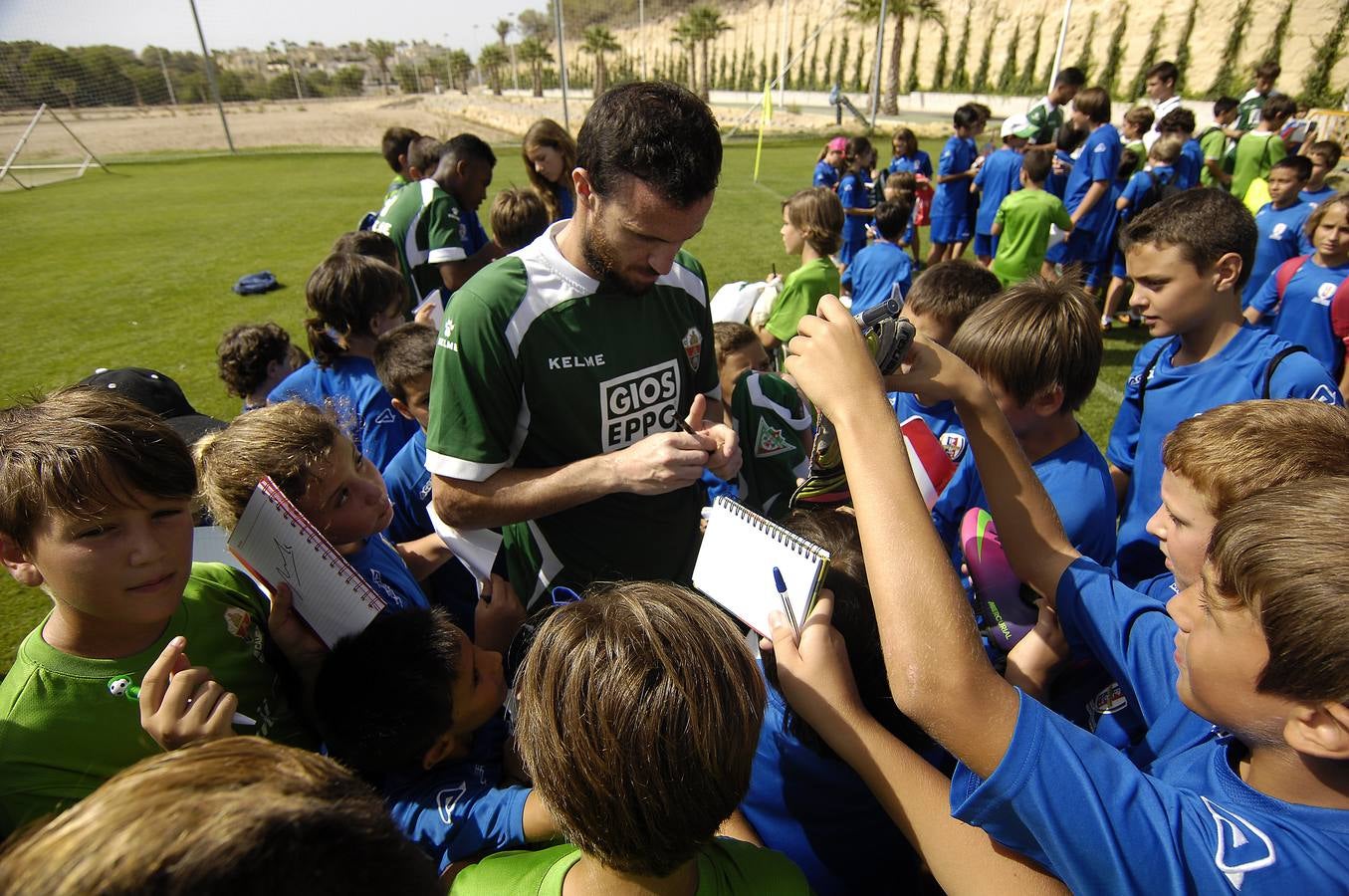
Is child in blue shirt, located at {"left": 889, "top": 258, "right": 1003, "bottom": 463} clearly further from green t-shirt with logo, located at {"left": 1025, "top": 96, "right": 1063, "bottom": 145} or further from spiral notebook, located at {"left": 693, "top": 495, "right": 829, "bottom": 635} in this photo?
green t-shirt with logo, located at {"left": 1025, "top": 96, "right": 1063, "bottom": 145}

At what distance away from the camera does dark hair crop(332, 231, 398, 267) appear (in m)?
4.35

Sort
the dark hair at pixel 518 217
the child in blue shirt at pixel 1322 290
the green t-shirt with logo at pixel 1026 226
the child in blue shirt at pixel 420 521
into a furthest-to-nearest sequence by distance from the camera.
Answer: the green t-shirt with logo at pixel 1026 226
the dark hair at pixel 518 217
the child in blue shirt at pixel 1322 290
the child in blue shirt at pixel 420 521

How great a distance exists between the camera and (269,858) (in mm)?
691

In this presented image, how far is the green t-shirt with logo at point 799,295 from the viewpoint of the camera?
16.1 ft

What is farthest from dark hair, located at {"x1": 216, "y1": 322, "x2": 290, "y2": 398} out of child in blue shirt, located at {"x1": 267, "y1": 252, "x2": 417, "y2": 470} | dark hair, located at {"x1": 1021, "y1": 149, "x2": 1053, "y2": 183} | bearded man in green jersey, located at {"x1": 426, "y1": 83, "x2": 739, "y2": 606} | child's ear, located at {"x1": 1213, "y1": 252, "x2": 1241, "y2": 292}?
dark hair, located at {"x1": 1021, "y1": 149, "x2": 1053, "y2": 183}

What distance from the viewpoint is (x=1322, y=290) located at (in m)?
4.37

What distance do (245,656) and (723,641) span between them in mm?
1307

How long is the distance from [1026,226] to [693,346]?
19.2 ft

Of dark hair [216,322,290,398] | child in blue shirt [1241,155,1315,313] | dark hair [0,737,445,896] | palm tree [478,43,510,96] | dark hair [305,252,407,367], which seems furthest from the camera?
palm tree [478,43,510,96]

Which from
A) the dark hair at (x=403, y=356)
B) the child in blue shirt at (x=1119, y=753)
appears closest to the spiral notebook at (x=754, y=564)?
the child in blue shirt at (x=1119, y=753)

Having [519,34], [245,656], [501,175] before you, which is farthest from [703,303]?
[519,34]

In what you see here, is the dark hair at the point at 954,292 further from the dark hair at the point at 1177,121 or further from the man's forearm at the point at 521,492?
the dark hair at the point at 1177,121

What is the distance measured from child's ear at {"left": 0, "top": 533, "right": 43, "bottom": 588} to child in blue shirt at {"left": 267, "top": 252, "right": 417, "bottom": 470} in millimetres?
1632

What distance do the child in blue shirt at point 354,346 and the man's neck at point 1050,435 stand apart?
9.01 ft
